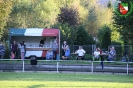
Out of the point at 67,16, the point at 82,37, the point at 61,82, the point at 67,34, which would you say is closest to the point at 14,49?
the point at 67,34

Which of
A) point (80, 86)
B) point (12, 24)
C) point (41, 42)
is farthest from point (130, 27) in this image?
point (12, 24)

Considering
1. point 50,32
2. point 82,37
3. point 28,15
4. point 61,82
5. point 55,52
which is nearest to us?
point 61,82

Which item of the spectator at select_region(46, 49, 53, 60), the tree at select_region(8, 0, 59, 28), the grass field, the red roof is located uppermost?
the tree at select_region(8, 0, 59, 28)

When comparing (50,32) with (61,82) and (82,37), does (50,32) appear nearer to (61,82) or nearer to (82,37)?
(82,37)

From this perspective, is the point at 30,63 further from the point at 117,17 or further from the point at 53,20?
the point at 53,20

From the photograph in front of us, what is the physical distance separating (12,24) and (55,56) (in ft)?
60.9

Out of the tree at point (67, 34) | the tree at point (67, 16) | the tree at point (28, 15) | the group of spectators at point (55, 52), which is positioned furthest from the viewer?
the tree at point (67, 16)

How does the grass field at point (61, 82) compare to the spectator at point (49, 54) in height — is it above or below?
below

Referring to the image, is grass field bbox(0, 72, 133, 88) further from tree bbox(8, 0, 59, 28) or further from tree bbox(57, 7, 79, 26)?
tree bbox(57, 7, 79, 26)

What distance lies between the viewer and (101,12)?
70750mm

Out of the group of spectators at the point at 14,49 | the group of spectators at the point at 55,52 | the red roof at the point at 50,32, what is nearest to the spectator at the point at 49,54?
the group of spectators at the point at 55,52

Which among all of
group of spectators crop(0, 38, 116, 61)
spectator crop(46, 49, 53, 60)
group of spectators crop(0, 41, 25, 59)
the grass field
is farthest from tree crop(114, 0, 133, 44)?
the grass field

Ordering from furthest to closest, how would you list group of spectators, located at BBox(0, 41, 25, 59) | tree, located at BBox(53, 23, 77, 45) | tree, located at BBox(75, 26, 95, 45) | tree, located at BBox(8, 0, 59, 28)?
tree, located at BBox(8, 0, 59, 28) < tree, located at BBox(75, 26, 95, 45) < tree, located at BBox(53, 23, 77, 45) < group of spectators, located at BBox(0, 41, 25, 59)

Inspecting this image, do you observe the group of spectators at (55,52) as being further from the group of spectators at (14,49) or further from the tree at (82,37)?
the tree at (82,37)
